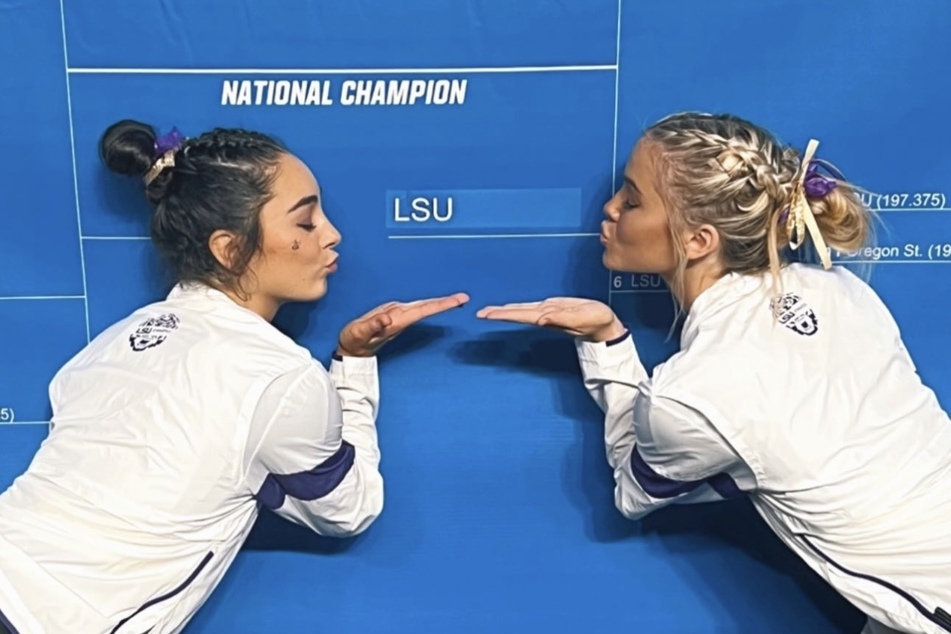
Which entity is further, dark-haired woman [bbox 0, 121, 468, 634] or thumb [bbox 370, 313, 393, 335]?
thumb [bbox 370, 313, 393, 335]

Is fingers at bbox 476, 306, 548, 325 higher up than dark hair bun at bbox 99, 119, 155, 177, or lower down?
lower down

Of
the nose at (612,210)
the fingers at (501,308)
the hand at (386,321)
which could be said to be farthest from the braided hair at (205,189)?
the nose at (612,210)

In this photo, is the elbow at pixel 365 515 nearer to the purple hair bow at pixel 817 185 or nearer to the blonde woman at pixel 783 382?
the blonde woman at pixel 783 382

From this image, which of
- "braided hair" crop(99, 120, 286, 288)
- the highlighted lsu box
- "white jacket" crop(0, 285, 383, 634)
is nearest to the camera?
"white jacket" crop(0, 285, 383, 634)

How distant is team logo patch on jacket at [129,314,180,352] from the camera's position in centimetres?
100

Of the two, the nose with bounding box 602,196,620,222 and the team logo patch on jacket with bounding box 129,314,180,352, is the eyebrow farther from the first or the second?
the nose with bounding box 602,196,620,222

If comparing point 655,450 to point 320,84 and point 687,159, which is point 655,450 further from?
point 320,84

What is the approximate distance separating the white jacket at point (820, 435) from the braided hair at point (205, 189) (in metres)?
0.44

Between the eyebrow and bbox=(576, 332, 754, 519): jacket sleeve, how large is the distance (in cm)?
34

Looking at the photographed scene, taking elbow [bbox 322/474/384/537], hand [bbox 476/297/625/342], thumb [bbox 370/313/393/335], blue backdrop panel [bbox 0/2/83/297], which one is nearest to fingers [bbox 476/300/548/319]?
hand [bbox 476/297/625/342]

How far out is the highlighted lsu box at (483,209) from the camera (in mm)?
1146

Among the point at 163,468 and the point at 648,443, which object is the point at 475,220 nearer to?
the point at 648,443

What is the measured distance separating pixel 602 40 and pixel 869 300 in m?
0.40

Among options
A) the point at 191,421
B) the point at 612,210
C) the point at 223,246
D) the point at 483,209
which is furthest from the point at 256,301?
the point at 612,210
